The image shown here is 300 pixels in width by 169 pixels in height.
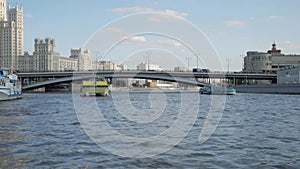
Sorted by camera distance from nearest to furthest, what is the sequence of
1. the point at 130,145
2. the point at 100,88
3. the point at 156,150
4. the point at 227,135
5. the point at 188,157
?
the point at 188,157
the point at 156,150
the point at 130,145
the point at 227,135
the point at 100,88

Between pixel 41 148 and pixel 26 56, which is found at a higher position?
pixel 26 56

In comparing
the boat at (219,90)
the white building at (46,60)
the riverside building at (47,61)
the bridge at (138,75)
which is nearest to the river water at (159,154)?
the bridge at (138,75)

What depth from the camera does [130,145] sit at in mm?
13766

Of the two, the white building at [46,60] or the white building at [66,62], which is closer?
the white building at [46,60]

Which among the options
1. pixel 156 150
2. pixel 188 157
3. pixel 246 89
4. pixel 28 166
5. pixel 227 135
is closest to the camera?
pixel 28 166

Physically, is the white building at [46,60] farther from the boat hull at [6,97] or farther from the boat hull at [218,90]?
the boat hull at [6,97]

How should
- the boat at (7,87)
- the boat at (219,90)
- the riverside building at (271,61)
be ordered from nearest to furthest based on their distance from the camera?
the boat at (7,87), the boat at (219,90), the riverside building at (271,61)

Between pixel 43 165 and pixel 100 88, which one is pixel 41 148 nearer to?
pixel 43 165

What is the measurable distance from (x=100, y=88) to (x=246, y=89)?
172ft

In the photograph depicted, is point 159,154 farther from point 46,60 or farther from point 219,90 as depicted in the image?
point 46,60

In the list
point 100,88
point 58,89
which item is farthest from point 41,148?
point 58,89

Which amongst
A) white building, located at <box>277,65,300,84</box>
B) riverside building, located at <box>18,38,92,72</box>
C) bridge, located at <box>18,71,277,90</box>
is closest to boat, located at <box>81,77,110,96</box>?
bridge, located at <box>18,71,277,90</box>

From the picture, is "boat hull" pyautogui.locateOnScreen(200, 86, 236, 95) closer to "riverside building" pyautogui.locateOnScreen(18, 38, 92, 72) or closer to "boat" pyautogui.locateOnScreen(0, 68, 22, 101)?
"boat" pyautogui.locateOnScreen(0, 68, 22, 101)

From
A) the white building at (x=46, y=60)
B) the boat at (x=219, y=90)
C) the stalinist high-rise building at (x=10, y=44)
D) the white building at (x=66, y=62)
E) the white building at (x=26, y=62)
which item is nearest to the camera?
the boat at (x=219, y=90)
